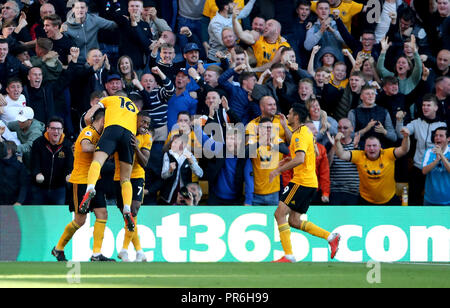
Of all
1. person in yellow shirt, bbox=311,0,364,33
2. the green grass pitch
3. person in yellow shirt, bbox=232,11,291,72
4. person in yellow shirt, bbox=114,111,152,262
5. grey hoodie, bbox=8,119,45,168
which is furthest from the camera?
person in yellow shirt, bbox=311,0,364,33

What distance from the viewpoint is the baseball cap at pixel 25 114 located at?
13867 mm

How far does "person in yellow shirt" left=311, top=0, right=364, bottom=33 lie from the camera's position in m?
16.4

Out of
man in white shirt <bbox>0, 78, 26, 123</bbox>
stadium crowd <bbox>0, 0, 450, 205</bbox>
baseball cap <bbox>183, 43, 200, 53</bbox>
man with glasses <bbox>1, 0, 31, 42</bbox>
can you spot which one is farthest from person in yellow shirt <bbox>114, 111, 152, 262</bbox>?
man with glasses <bbox>1, 0, 31, 42</bbox>

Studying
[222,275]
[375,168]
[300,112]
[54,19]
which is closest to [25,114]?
[54,19]

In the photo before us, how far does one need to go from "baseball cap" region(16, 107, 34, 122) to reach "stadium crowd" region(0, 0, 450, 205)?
3 cm

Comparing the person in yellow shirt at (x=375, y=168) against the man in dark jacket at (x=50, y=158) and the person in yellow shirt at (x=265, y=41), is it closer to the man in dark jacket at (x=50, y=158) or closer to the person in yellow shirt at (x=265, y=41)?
the person in yellow shirt at (x=265, y=41)

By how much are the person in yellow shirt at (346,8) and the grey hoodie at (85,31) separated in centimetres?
423

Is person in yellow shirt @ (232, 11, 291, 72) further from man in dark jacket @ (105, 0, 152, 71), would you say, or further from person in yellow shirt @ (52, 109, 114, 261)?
person in yellow shirt @ (52, 109, 114, 261)

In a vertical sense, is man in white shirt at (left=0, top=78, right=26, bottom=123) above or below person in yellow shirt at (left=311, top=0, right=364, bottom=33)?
below

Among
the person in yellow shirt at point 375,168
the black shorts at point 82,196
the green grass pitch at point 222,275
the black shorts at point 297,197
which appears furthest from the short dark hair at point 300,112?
the black shorts at point 82,196

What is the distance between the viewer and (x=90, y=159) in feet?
37.3

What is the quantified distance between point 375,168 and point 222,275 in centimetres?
529

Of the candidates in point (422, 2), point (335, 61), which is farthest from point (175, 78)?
point (422, 2)

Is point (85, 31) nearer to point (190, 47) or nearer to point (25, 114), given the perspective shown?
point (190, 47)
